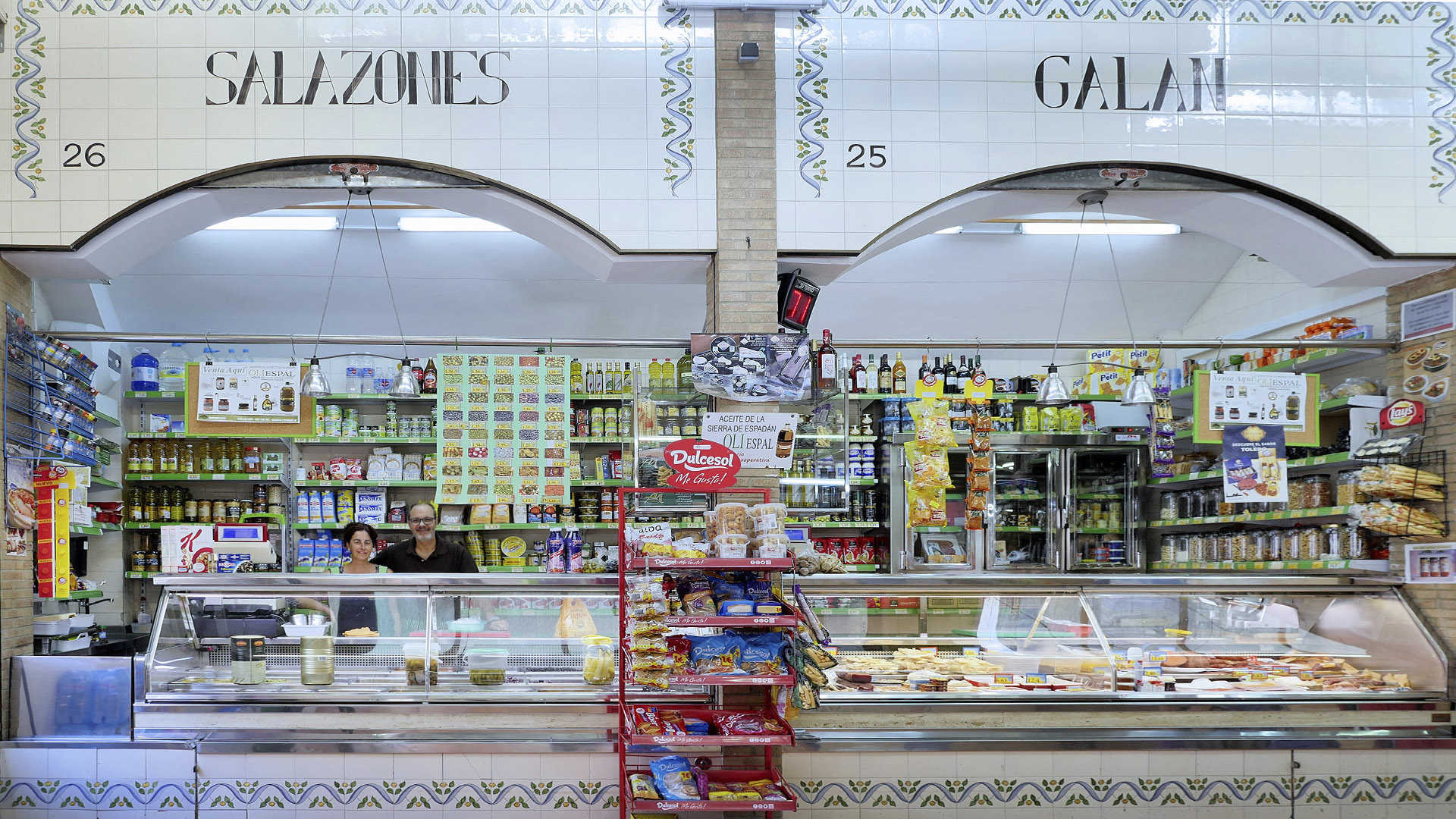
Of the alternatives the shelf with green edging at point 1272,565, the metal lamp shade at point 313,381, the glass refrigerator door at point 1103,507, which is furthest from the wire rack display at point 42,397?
the glass refrigerator door at point 1103,507

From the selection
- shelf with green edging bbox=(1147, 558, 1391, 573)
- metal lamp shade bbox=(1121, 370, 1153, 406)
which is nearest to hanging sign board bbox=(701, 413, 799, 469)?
metal lamp shade bbox=(1121, 370, 1153, 406)

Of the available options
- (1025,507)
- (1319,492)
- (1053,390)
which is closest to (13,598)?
(1053,390)

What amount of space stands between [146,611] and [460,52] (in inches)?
224

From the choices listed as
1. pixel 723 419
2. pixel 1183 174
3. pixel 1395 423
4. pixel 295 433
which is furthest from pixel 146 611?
pixel 1395 423

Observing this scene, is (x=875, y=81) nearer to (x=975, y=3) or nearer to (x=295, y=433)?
(x=975, y=3)

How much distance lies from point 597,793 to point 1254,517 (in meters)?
4.80

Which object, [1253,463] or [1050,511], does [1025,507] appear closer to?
[1050,511]

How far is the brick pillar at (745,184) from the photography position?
5.50 m

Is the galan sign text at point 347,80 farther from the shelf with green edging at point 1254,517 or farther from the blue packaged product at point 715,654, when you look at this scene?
the shelf with green edging at point 1254,517

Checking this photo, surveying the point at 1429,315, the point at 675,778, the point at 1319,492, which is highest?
the point at 1429,315

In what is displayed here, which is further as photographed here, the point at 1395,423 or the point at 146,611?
the point at 146,611

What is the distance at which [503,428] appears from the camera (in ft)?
18.6

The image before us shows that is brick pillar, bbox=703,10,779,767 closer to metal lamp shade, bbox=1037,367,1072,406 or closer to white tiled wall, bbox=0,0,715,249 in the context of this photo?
white tiled wall, bbox=0,0,715,249

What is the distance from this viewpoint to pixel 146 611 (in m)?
8.63
